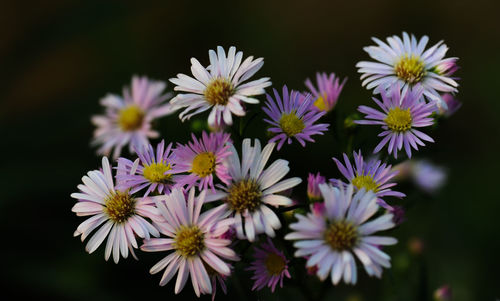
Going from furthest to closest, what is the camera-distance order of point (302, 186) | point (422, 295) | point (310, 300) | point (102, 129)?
point (302, 186)
point (102, 129)
point (422, 295)
point (310, 300)

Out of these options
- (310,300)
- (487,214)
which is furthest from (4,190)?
(487,214)

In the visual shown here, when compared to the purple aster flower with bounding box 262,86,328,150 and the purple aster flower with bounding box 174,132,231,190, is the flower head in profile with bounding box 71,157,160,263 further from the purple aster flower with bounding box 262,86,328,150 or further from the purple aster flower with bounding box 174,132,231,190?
the purple aster flower with bounding box 262,86,328,150

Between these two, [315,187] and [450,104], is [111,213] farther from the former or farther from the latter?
[450,104]

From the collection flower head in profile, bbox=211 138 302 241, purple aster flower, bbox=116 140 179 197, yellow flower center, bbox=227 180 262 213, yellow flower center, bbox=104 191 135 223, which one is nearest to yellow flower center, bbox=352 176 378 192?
flower head in profile, bbox=211 138 302 241

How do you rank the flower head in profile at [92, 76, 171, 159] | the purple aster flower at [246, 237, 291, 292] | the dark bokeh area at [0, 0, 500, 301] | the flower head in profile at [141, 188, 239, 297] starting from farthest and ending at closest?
the dark bokeh area at [0, 0, 500, 301] < the flower head in profile at [92, 76, 171, 159] < the purple aster flower at [246, 237, 291, 292] < the flower head in profile at [141, 188, 239, 297]

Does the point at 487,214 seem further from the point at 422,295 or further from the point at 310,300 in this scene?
the point at 310,300

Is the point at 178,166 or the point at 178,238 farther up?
the point at 178,166
